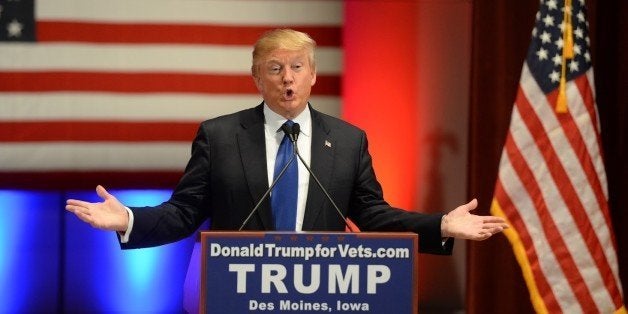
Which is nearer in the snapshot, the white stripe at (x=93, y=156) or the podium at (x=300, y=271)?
the podium at (x=300, y=271)

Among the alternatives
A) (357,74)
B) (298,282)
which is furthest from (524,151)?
(298,282)

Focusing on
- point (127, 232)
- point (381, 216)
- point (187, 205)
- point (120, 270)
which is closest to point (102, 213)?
point (127, 232)

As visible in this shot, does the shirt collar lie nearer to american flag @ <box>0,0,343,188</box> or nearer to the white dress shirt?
the white dress shirt

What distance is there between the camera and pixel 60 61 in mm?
4703

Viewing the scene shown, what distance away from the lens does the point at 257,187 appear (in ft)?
9.01

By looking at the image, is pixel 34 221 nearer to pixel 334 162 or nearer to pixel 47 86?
pixel 47 86

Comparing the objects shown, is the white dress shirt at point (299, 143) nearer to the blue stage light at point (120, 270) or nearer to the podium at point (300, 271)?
the podium at point (300, 271)

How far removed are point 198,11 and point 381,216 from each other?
2301mm

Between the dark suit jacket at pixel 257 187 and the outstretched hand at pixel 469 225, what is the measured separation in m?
0.04

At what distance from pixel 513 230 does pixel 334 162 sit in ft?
5.42

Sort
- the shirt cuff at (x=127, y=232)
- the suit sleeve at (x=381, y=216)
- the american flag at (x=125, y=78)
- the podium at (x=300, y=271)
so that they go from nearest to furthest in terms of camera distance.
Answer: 1. the podium at (x=300, y=271)
2. the shirt cuff at (x=127, y=232)
3. the suit sleeve at (x=381, y=216)
4. the american flag at (x=125, y=78)

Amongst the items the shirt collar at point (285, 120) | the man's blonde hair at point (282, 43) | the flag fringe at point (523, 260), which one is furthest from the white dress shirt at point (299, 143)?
the flag fringe at point (523, 260)

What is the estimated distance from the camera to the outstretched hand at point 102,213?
2.42 meters

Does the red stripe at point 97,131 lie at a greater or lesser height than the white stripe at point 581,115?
lesser
